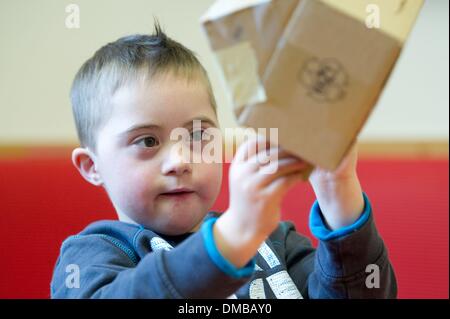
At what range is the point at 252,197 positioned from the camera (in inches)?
18.6

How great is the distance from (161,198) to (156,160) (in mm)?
45

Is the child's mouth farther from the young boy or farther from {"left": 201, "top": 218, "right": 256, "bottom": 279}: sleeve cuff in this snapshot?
{"left": 201, "top": 218, "right": 256, "bottom": 279}: sleeve cuff

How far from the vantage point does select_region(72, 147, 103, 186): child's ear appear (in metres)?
0.75

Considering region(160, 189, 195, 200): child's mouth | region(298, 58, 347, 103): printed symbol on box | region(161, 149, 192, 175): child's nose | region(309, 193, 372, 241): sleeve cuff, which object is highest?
region(298, 58, 347, 103): printed symbol on box

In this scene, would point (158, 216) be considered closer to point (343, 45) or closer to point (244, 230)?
point (244, 230)

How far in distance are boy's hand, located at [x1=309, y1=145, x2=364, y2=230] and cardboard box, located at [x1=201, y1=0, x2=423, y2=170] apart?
170 millimetres

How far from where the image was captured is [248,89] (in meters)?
0.44

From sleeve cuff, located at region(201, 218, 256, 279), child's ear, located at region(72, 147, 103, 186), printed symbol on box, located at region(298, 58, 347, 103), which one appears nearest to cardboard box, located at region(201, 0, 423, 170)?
printed symbol on box, located at region(298, 58, 347, 103)

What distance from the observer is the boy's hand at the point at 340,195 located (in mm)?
605

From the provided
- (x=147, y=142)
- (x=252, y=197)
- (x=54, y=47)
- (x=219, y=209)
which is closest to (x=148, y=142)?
(x=147, y=142)

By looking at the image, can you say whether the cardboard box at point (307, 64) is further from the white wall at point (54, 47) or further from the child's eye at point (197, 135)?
the white wall at point (54, 47)

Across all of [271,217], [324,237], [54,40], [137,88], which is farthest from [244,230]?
[54,40]

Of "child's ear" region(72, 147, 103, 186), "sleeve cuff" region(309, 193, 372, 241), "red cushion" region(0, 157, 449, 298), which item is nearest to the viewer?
"sleeve cuff" region(309, 193, 372, 241)
